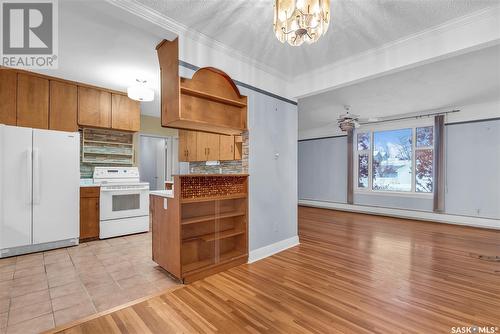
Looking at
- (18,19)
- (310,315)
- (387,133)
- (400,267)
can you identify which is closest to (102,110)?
(18,19)

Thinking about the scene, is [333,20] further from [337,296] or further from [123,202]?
[123,202]

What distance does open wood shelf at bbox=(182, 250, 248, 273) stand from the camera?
2.72m

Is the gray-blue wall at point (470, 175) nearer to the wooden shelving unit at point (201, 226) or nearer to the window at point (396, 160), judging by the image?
the window at point (396, 160)

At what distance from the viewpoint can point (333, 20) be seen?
94.8 inches

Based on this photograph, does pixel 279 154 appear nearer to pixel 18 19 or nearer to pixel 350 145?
pixel 18 19

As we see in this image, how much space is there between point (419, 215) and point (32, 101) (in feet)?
28.1

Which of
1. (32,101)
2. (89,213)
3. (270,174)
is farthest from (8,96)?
(270,174)

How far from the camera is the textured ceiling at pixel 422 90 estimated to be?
3781mm

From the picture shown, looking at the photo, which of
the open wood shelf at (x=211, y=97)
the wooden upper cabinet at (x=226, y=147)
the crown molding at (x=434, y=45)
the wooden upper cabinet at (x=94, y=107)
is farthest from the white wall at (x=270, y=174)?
the wooden upper cabinet at (x=94, y=107)

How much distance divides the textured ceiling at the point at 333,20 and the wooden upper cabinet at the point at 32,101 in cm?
296

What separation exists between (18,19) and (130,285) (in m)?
3.08

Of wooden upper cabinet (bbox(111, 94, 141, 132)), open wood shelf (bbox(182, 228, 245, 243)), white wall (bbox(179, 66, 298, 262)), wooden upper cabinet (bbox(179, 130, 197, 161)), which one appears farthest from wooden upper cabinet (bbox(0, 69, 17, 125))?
white wall (bbox(179, 66, 298, 262))

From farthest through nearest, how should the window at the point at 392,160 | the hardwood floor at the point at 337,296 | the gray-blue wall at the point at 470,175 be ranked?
the window at the point at 392,160 < the gray-blue wall at the point at 470,175 < the hardwood floor at the point at 337,296

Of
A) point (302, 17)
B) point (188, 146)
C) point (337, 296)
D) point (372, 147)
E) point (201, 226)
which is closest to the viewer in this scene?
point (302, 17)
